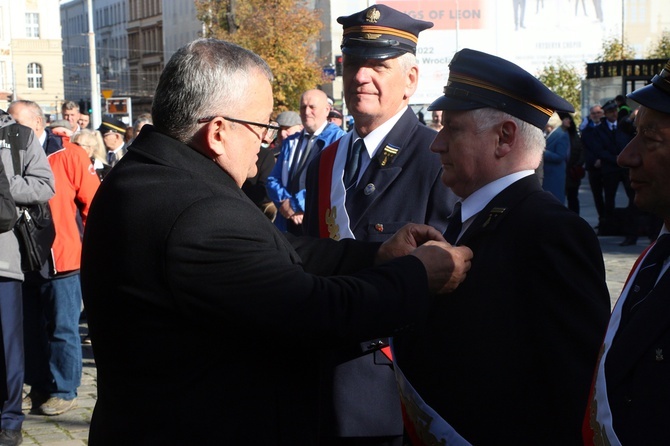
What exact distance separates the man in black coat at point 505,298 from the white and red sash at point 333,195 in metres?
0.85

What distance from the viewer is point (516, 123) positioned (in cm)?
290

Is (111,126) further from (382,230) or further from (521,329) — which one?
(521,329)

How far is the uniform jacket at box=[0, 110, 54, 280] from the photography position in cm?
592

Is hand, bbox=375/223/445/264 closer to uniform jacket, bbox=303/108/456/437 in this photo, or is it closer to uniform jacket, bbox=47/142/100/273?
uniform jacket, bbox=303/108/456/437

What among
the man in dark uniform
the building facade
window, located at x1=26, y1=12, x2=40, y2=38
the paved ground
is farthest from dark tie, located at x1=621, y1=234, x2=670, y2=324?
window, located at x1=26, y1=12, x2=40, y2=38

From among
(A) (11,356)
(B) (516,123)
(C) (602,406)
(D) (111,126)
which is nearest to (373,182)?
(B) (516,123)

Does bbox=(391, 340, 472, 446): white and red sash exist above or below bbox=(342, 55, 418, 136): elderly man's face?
below

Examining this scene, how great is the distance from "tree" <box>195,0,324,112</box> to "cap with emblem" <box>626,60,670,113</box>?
36.3 meters

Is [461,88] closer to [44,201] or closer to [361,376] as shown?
[361,376]

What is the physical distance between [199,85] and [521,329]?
1038mm

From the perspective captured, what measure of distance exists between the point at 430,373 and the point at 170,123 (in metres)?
0.98

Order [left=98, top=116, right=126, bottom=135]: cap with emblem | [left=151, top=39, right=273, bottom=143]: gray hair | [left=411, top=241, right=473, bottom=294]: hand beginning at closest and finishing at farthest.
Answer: [left=151, top=39, right=273, bottom=143]: gray hair
[left=411, top=241, right=473, bottom=294]: hand
[left=98, top=116, right=126, bottom=135]: cap with emblem

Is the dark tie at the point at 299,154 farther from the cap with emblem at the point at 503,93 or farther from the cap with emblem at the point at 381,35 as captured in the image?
the cap with emblem at the point at 503,93

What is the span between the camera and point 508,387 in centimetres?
271
